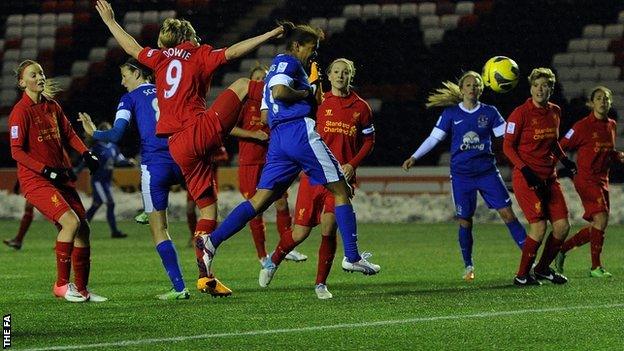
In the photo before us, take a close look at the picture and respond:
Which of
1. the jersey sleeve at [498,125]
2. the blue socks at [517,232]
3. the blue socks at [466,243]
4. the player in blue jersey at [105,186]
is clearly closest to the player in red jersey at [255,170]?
the blue socks at [466,243]

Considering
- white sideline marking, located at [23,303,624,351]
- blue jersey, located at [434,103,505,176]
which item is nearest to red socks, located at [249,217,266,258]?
blue jersey, located at [434,103,505,176]

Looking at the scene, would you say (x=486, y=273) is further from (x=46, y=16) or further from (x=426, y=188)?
(x=46, y=16)

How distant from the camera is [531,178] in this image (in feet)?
36.6

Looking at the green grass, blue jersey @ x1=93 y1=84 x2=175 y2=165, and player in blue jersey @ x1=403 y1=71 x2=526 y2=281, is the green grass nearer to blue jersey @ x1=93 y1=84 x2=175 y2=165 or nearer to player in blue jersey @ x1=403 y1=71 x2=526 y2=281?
player in blue jersey @ x1=403 y1=71 x2=526 y2=281

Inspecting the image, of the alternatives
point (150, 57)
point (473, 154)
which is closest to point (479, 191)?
point (473, 154)

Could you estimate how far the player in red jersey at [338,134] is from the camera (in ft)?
35.3

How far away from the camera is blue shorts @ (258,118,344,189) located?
9492 mm

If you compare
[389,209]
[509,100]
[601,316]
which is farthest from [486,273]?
[509,100]

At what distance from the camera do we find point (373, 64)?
29578mm

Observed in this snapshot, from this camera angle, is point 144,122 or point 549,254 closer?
point 144,122

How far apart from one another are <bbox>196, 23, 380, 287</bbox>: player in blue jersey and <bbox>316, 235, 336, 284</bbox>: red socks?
2.15 feet

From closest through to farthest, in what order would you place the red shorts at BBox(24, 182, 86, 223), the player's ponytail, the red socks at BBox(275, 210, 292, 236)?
the red shorts at BBox(24, 182, 86, 223)
the player's ponytail
the red socks at BBox(275, 210, 292, 236)

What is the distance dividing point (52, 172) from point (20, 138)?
1.33 feet

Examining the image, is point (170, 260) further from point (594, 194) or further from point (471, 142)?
point (594, 194)
